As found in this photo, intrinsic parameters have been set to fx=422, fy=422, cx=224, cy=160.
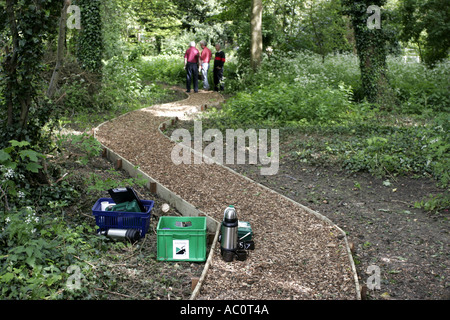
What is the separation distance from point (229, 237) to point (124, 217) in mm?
1389

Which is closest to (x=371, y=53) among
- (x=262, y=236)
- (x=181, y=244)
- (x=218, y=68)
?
(x=218, y=68)

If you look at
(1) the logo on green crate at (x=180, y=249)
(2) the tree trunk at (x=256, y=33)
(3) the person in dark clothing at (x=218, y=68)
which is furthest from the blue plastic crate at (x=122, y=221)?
(2) the tree trunk at (x=256, y=33)

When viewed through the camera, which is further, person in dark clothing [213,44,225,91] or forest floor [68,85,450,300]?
person in dark clothing [213,44,225,91]

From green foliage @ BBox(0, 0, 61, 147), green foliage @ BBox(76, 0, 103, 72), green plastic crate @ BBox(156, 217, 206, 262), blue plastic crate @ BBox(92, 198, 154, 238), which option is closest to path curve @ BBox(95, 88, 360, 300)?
green plastic crate @ BBox(156, 217, 206, 262)

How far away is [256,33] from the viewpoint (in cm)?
1630

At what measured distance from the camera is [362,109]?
34.8ft

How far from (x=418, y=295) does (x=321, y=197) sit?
258 cm

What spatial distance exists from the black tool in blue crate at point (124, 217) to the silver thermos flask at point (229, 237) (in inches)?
43.1

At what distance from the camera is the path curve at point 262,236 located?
12.6 feet

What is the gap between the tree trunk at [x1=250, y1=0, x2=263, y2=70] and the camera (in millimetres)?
15934

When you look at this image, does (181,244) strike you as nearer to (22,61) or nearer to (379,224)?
(379,224)

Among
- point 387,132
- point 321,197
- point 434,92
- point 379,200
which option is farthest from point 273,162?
point 434,92

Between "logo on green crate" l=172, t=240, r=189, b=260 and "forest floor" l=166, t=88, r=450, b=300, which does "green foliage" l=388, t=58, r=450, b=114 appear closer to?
"forest floor" l=166, t=88, r=450, b=300

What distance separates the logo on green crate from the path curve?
0.35 meters
